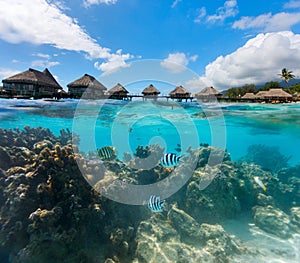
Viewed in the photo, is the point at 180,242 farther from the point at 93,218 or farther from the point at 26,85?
the point at 26,85

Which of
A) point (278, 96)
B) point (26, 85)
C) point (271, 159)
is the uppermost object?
point (26, 85)

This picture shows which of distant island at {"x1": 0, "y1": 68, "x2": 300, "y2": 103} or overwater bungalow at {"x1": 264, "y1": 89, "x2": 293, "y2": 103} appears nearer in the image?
distant island at {"x1": 0, "y1": 68, "x2": 300, "y2": 103}

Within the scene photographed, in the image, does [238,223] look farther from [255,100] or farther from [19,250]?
[255,100]

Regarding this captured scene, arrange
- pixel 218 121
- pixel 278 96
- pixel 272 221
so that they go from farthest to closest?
pixel 218 121 → pixel 278 96 → pixel 272 221

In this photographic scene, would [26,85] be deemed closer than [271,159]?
Yes

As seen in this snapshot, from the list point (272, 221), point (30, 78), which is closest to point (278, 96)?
point (272, 221)

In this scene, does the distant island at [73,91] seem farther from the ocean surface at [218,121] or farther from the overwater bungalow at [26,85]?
the ocean surface at [218,121]

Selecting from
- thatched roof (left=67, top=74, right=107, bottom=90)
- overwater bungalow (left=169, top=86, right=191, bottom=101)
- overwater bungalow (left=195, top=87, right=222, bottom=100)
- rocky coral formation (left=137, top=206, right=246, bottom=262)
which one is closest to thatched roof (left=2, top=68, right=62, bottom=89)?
thatched roof (left=67, top=74, right=107, bottom=90)

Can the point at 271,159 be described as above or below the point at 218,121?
below

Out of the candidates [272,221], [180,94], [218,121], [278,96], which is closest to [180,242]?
[272,221]

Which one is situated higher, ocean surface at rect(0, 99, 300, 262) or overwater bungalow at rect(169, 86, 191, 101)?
overwater bungalow at rect(169, 86, 191, 101)

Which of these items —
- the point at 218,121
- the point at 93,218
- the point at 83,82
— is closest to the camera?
the point at 93,218

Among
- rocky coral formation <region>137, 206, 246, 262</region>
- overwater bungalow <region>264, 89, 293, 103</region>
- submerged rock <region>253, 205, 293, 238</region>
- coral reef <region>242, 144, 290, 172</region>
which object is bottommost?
coral reef <region>242, 144, 290, 172</region>

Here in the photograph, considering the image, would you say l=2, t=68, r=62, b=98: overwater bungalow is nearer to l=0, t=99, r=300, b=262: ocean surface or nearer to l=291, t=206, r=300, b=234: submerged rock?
l=0, t=99, r=300, b=262: ocean surface
